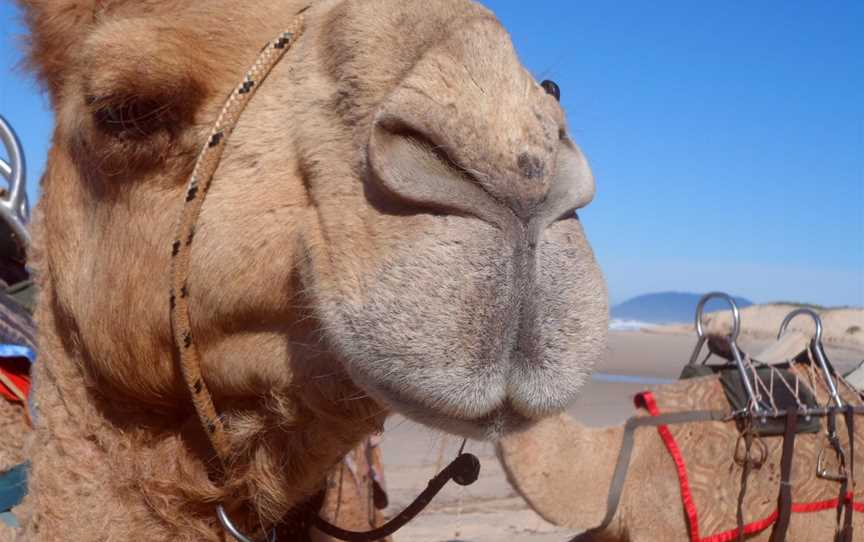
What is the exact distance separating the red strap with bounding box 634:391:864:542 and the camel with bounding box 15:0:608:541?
2.33m

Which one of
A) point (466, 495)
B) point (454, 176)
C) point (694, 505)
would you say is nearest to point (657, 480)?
point (694, 505)

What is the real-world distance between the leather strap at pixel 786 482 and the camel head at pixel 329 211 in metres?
2.79

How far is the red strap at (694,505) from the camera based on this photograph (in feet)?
12.4

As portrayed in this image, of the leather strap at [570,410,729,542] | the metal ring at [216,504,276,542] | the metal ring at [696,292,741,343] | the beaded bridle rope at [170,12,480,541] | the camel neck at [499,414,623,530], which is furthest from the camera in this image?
the metal ring at [696,292,741,343]

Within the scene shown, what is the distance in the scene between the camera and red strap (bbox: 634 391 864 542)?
377cm

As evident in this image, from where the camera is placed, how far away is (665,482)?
3912mm

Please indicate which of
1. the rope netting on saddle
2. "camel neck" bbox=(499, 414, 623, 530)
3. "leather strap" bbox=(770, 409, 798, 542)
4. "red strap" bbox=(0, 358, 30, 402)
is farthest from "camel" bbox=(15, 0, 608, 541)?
"leather strap" bbox=(770, 409, 798, 542)

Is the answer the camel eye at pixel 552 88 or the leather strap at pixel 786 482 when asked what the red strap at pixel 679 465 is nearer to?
the leather strap at pixel 786 482

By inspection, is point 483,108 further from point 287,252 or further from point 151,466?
point 151,466

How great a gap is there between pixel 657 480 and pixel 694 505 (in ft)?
0.65

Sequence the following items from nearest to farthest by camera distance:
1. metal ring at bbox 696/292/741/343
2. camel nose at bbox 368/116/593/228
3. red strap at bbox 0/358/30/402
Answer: camel nose at bbox 368/116/593/228
red strap at bbox 0/358/30/402
metal ring at bbox 696/292/741/343

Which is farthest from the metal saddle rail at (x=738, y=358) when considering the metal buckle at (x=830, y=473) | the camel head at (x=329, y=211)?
the camel head at (x=329, y=211)

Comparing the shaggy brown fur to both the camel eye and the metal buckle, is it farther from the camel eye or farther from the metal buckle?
the camel eye

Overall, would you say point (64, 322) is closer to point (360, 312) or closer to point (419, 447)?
point (360, 312)
